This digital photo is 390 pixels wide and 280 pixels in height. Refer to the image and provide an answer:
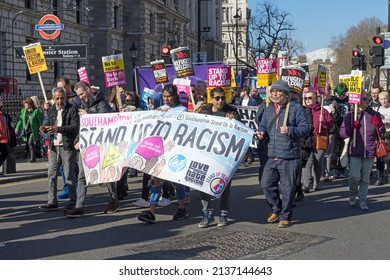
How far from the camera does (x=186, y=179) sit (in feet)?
25.6

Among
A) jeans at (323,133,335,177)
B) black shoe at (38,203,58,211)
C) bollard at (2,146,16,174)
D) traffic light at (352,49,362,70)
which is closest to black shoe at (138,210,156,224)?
black shoe at (38,203,58,211)

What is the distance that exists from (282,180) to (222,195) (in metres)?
0.81

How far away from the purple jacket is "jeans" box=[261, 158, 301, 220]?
1.43 m

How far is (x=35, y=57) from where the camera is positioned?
38.6ft

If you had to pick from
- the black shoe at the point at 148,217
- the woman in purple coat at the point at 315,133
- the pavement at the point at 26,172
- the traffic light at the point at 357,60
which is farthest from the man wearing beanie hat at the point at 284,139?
the traffic light at the point at 357,60

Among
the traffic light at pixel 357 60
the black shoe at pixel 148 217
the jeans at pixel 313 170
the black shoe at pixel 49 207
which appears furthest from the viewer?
the traffic light at pixel 357 60

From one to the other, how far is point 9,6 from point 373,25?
62537 millimetres

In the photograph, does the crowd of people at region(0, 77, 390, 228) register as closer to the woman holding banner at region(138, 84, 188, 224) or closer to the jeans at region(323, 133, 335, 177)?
the woman holding banner at region(138, 84, 188, 224)

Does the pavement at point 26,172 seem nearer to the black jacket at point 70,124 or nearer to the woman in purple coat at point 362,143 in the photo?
the black jacket at point 70,124

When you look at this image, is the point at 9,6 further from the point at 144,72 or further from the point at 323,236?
the point at 323,236

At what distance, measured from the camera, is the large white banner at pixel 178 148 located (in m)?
7.83

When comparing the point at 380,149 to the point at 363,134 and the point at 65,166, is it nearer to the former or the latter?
the point at 363,134

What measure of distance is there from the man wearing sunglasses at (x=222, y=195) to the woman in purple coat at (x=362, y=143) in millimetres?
2029

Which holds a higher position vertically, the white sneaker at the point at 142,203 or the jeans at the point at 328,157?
the jeans at the point at 328,157
